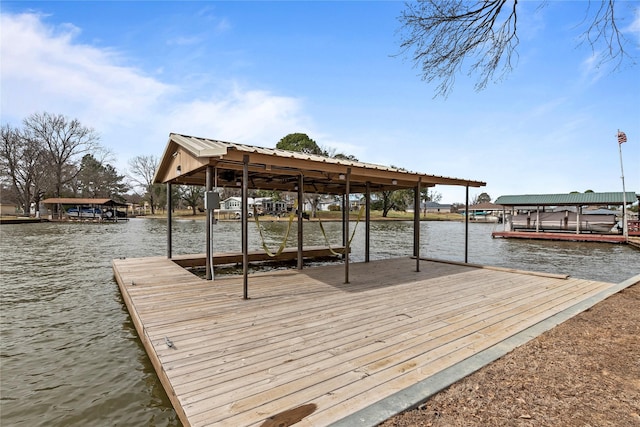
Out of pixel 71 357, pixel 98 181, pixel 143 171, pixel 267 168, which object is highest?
pixel 143 171

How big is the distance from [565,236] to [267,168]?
65.1ft

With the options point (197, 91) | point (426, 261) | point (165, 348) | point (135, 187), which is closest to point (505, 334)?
point (165, 348)

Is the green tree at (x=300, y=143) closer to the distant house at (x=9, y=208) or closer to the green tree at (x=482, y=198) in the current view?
→ the distant house at (x=9, y=208)

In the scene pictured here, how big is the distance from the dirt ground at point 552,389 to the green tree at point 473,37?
3505 millimetres

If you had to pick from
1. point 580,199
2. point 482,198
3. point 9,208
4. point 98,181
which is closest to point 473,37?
point 580,199

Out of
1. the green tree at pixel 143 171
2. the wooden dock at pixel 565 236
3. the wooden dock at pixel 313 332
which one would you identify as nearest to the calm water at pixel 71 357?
the wooden dock at pixel 313 332

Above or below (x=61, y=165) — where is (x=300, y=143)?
above

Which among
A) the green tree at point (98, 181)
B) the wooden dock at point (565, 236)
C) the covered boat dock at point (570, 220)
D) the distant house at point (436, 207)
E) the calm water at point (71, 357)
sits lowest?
the calm water at point (71, 357)

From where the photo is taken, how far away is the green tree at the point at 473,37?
3.78m

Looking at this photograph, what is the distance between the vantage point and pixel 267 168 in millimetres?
5113

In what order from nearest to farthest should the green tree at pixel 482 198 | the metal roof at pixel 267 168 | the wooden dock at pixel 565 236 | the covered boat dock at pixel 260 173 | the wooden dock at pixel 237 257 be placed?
the covered boat dock at pixel 260 173, the metal roof at pixel 267 168, the wooden dock at pixel 237 257, the wooden dock at pixel 565 236, the green tree at pixel 482 198

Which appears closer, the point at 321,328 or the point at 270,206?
the point at 321,328

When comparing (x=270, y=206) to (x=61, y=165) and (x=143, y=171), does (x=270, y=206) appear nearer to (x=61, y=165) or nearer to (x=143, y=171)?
(x=143, y=171)

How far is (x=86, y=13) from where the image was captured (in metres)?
6.83
